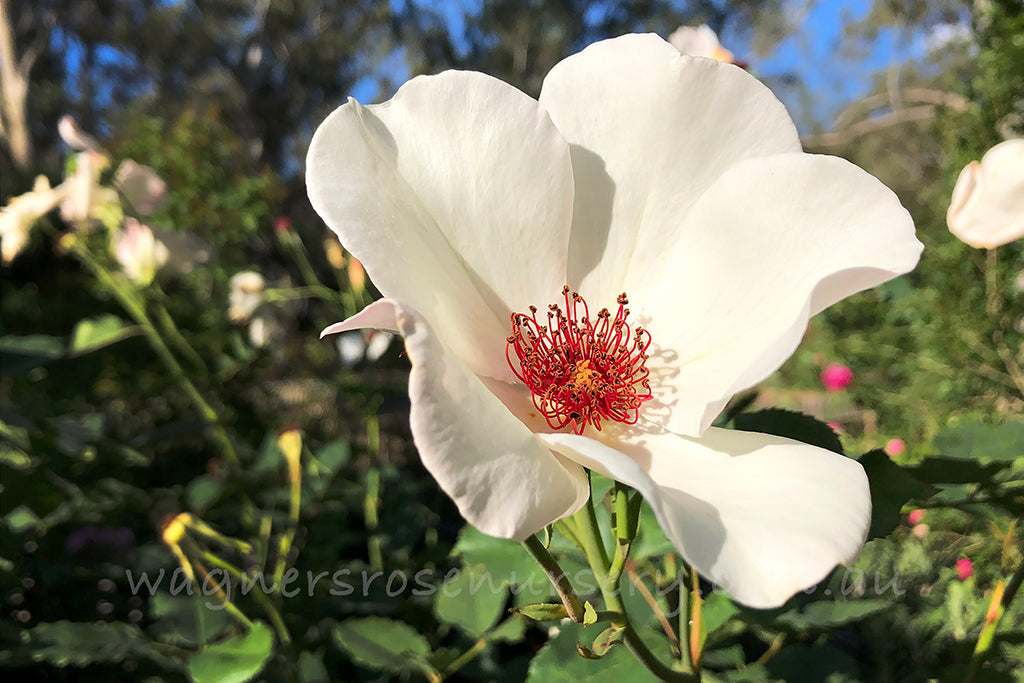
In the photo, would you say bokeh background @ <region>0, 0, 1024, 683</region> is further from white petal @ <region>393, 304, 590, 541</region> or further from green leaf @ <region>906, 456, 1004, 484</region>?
white petal @ <region>393, 304, 590, 541</region>

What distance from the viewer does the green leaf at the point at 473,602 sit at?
1.06 meters

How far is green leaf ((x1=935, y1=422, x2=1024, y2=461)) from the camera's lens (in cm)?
79

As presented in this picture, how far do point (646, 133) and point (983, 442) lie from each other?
2.01 feet

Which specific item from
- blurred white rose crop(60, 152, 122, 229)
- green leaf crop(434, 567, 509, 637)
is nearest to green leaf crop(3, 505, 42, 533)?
blurred white rose crop(60, 152, 122, 229)

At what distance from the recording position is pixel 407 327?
0.44 meters

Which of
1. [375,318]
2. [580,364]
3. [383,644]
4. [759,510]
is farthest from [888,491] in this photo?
[383,644]

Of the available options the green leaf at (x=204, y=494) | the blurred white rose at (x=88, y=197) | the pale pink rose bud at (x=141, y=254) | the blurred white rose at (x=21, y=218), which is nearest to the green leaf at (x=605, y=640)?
the green leaf at (x=204, y=494)

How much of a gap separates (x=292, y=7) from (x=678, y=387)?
1124 centimetres

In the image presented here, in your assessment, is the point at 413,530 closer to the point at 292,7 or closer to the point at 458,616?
the point at 458,616

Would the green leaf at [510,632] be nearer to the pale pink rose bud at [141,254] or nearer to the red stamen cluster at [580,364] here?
the red stamen cluster at [580,364]

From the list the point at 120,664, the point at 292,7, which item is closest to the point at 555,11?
the point at 292,7

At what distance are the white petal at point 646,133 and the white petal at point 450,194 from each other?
0.15 feet

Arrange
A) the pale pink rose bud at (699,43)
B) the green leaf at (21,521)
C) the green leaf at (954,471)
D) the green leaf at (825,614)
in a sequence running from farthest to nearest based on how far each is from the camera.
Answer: the green leaf at (21,521), the pale pink rose bud at (699,43), the green leaf at (825,614), the green leaf at (954,471)

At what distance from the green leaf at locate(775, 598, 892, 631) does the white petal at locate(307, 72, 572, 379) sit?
1.85 feet
